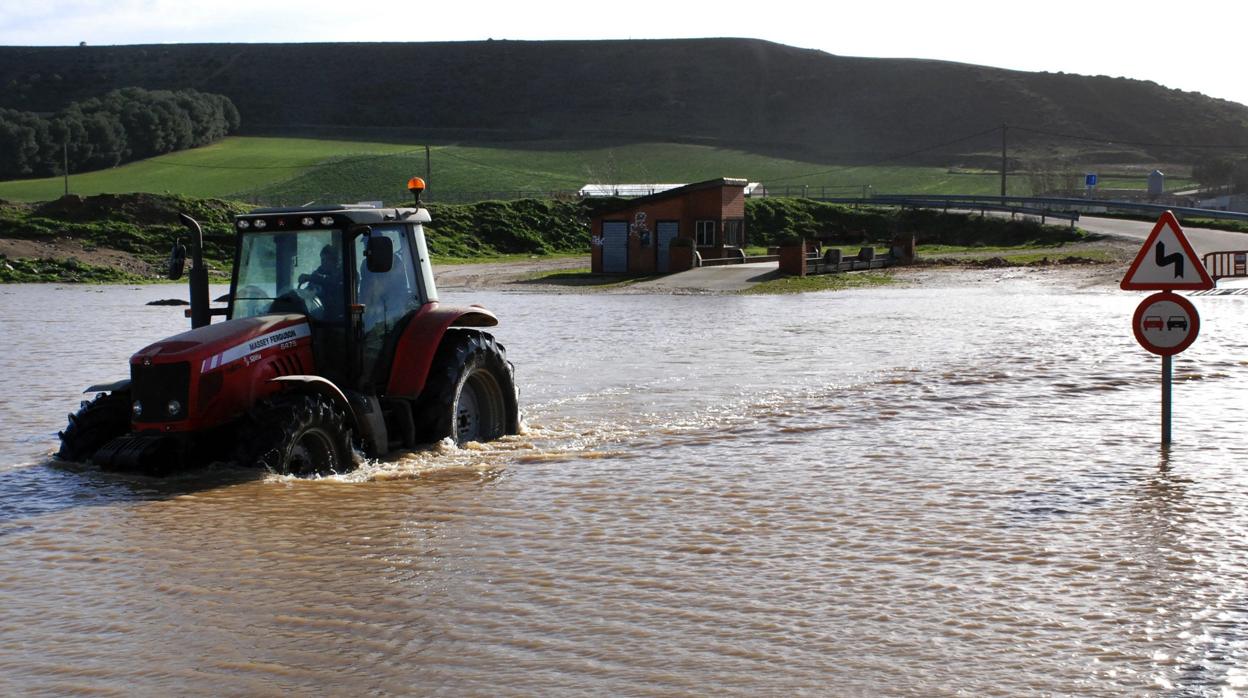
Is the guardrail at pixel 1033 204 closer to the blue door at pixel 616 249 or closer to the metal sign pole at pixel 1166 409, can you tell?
the blue door at pixel 616 249

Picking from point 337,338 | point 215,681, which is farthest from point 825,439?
point 215,681

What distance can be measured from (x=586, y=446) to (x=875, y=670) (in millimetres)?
6355

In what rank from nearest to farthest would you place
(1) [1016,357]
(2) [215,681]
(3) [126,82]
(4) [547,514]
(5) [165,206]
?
(2) [215,681] < (4) [547,514] < (1) [1016,357] < (5) [165,206] < (3) [126,82]

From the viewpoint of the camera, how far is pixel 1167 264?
1084 cm

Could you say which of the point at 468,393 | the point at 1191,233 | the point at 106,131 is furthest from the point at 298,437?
the point at 106,131

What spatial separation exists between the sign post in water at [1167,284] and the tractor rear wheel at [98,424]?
780cm

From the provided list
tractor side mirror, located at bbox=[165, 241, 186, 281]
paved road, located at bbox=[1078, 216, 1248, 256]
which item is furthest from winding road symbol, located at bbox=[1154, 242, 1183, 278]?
paved road, located at bbox=[1078, 216, 1248, 256]

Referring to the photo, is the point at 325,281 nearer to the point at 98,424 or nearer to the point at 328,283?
the point at 328,283

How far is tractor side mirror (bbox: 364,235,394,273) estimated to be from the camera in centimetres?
987

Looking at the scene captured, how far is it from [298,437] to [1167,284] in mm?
6806

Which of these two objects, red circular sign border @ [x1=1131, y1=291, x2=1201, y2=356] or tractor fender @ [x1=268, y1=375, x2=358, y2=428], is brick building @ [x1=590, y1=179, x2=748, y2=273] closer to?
red circular sign border @ [x1=1131, y1=291, x2=1201, y2=356]

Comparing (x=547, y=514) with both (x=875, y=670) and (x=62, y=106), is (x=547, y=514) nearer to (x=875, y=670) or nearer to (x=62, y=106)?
(x=875, y=670)

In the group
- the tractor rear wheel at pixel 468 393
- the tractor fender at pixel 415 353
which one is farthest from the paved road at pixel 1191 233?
the tractor fender at pixel 415 353

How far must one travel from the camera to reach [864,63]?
142m
